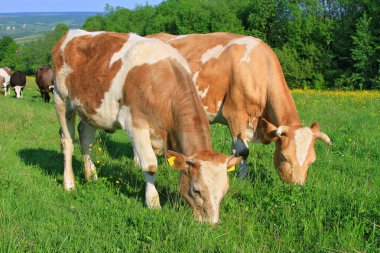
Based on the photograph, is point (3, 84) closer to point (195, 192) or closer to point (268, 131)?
point (268, 131)

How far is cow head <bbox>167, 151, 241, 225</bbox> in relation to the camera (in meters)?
4.46

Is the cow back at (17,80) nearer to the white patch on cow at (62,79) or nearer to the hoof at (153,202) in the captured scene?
the white patch on cow at (62,79)

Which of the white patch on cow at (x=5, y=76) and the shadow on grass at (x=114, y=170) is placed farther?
the white patch on cow at (x=5, y=76)

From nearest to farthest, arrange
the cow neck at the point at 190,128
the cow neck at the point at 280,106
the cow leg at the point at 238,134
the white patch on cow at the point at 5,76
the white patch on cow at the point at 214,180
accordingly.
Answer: the white patch on cow at the point at 214,180, the cow neck at the point at 190,128, the cow neck at the point at 280,106, the cow leg at the point at 238,134, the white patch on cow at the point at 5,76

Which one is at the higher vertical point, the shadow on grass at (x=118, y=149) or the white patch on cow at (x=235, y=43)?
the white patch on cow at (x=235, y=43)

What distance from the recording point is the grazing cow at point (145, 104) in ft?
15.1

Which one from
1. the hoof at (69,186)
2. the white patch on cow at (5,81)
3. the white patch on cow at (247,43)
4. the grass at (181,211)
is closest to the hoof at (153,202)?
the grass at (181,211)

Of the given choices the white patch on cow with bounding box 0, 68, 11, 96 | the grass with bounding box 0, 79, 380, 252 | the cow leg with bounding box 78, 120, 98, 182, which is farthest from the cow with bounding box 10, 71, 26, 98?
the cow leg with bounding box 78, 120, 98, 182

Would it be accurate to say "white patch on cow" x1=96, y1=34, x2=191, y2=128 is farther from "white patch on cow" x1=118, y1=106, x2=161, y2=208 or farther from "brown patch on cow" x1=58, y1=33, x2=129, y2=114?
"white patch on cow" x1=118, y1=106, x2=161, y2=208

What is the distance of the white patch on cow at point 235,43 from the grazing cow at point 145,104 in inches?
77.9

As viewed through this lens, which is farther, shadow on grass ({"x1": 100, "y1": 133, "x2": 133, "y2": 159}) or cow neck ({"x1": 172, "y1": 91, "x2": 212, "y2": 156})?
shadow on grass ({"x1": 100, "y1": 133, "x2": 133, "y2": 159})

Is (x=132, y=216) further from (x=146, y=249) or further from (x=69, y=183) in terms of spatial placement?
(x=69, y=183)

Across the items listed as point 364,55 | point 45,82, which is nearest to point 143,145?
point 45,82

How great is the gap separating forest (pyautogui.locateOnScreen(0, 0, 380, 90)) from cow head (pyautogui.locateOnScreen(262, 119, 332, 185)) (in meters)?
30.0
